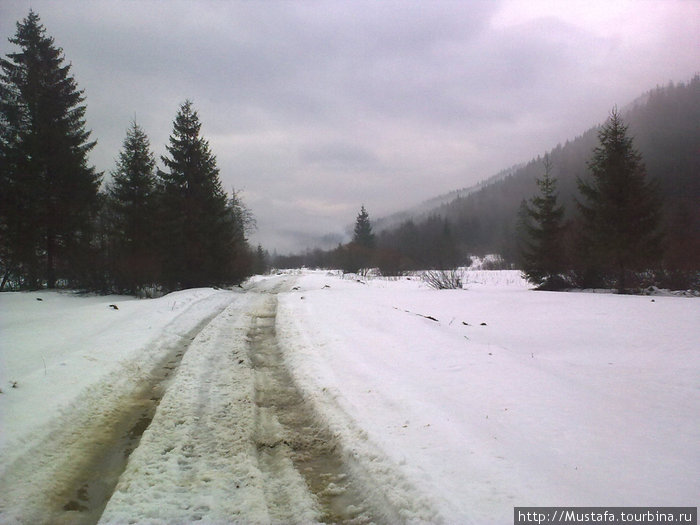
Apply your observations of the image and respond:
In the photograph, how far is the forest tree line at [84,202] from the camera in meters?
15.8

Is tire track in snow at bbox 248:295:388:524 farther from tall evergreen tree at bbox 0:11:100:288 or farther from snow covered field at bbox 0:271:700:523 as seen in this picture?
tall evergreen tree at bbox 0:11:100:288

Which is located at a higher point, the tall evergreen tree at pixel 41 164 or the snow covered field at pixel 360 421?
the tall evergreen tree at pixel 41 164

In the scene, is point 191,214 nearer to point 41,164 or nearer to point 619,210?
point 41,164

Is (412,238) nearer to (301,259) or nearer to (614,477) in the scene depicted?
(301,259)

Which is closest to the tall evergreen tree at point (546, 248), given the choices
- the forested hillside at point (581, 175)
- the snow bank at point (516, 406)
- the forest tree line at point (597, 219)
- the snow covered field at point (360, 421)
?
the forest tree line at point (597, 219)

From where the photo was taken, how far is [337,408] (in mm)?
3814

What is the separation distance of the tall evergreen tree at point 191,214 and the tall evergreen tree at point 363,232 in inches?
1373

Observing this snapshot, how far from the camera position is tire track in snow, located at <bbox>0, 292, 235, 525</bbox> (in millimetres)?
2252

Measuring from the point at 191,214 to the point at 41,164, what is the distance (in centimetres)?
720

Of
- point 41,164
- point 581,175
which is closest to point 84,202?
point 41,164

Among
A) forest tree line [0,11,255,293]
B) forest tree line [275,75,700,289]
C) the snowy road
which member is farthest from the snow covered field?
forest tree line [275,75,700,289]

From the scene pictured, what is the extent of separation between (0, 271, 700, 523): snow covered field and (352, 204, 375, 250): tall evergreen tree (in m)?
47.5

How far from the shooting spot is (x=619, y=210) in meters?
17.2

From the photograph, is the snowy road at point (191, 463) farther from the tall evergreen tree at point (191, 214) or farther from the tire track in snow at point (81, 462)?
the tall evergreen tree at point (191, 214)
